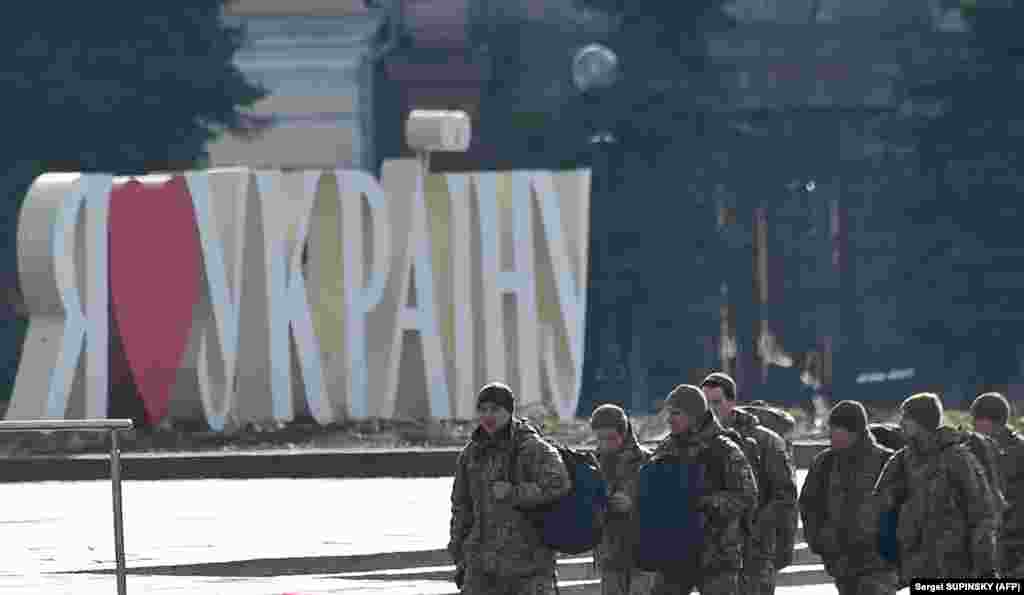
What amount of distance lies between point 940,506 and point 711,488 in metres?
1.09

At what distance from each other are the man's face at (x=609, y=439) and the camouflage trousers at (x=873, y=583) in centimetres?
138

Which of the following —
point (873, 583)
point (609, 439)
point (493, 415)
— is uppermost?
point (493, 415)

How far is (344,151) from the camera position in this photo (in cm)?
6719

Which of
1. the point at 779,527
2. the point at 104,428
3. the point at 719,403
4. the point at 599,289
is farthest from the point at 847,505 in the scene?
the point at 599,289

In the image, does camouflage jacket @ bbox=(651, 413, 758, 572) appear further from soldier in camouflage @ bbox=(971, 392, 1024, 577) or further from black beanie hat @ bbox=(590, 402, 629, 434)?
soldier in camouflage @ bbox=(971, 392, 1024, 577)

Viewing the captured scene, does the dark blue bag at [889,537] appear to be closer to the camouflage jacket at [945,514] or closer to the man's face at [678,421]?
the camouflage jacket at [945,514]

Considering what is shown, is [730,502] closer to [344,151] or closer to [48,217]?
[48,217]

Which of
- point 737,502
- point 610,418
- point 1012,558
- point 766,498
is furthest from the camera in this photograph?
point 1012,558

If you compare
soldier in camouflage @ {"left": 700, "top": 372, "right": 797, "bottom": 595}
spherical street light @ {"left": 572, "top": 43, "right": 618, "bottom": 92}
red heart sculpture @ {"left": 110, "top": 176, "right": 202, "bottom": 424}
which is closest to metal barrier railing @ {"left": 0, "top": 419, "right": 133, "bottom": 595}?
soldier in camouflage @ {"left": 700, "top": 372, "right": 797, "bottom": 595}

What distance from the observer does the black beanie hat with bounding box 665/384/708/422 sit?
15273 mm

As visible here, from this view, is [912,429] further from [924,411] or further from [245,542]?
[245,542]

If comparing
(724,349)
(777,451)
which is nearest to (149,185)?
(777,451)

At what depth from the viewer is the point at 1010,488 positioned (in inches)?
678

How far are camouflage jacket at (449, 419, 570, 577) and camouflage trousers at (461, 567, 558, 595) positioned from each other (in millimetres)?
34
